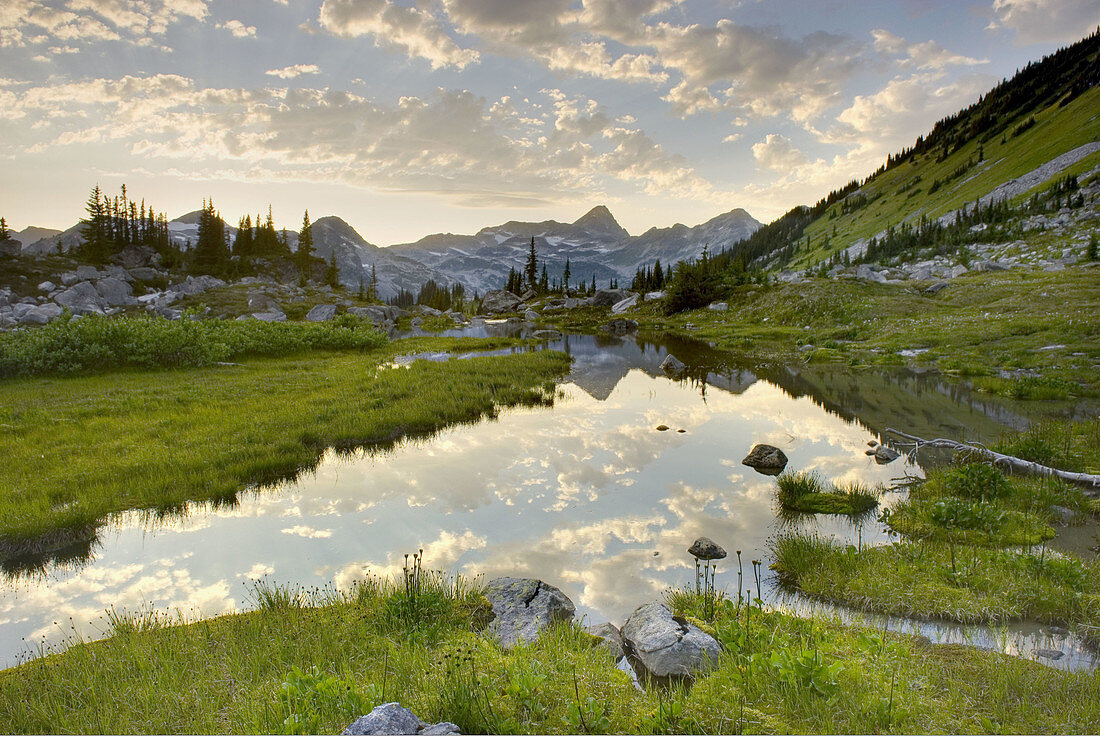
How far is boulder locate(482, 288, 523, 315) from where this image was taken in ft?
424

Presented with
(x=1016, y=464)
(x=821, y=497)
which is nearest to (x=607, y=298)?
(x=1016, y=464)

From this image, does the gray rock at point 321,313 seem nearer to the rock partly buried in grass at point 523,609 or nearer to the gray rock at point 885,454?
the gray rock at point 885,454

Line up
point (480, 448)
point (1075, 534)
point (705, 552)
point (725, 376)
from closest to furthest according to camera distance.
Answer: point (1075, 534), point (705, 552), point (480, 448), point (725, 376)

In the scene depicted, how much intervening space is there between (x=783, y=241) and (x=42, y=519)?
21762 centimetres

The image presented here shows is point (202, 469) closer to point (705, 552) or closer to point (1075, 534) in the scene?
point (705, 552)

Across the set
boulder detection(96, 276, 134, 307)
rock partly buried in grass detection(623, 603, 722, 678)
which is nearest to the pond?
rock partly buried in grass detection(623, 603, 722, 678)

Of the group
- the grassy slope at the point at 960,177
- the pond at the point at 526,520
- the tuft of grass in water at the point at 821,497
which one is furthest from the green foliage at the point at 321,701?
the grassy slope at the point at 960,177

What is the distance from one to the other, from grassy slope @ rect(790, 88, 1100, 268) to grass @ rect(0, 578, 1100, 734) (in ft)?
386

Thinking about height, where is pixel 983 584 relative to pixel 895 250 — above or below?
below

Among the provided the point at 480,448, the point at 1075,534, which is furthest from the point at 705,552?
the point at 480,448

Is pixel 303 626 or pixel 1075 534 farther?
pixel 1075 534

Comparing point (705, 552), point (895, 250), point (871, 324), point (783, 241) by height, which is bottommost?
point (705, 552)

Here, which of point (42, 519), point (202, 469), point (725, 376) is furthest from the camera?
point (725, 376)

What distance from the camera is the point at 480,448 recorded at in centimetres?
1794
